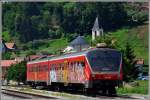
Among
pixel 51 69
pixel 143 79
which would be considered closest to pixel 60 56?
pixel 51 69

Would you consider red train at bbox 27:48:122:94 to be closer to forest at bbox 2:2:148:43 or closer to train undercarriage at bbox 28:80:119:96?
train undercarriage at bbox 28:80:119:96

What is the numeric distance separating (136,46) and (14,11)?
8.03 m

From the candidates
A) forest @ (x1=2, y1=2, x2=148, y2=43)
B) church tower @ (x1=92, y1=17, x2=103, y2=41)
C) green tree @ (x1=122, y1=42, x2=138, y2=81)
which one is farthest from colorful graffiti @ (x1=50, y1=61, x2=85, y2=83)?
green tree @ (x1=122, y1=42, x2=138, y2=81)

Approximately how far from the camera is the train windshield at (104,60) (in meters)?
22.3

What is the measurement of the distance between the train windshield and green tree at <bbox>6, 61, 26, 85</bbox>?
23.3 ft

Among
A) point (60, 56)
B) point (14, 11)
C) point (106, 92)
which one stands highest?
point (14, 11)

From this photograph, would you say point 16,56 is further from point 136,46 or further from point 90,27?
point 136,46

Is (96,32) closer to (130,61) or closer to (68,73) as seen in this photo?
(130,61)

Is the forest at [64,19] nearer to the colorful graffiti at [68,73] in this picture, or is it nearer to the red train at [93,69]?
the colorful graffiti at [68,73]

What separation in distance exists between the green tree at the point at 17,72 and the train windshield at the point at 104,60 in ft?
23.3

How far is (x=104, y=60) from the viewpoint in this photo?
2264 cm

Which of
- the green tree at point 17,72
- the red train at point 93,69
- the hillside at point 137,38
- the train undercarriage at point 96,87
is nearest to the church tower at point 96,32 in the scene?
the hillside at point 137,38

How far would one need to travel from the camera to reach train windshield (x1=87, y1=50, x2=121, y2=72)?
2233 cm

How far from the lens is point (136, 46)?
30281 mm
